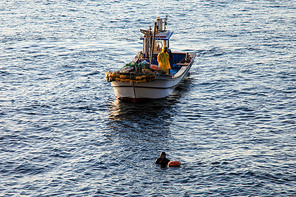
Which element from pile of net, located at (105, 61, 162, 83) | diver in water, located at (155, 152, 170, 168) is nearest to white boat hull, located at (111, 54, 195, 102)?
pile of net, located at (105, 61, 162, 83)

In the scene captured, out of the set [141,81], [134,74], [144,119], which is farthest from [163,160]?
[134,74]

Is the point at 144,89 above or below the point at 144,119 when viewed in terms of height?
above

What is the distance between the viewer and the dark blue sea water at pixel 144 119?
16.0 m

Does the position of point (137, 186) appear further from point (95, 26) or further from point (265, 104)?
point (95, 26)

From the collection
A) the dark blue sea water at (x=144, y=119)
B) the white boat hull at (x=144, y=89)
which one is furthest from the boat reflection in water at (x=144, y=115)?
the white boat hull at (x=144, y=89)

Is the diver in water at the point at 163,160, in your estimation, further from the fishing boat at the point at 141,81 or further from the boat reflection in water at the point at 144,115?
the fishing boat at the point at 141,81

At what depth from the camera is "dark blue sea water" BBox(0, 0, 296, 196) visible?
1603cm

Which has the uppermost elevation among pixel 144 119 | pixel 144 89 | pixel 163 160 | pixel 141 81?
pixel 141 81

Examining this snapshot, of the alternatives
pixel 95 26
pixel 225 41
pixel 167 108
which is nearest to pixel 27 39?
pixel 95 26

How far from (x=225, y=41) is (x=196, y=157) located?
81.7 feet

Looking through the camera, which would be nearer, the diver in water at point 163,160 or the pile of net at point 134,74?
the diver in water at point 163,160

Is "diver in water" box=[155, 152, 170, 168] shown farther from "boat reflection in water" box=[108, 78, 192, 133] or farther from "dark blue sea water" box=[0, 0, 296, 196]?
"boat reflection in water" box=[108, 78, 192, 133]

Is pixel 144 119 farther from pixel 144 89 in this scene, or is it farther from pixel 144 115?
pixel 144 89

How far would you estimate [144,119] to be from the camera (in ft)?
73.0
